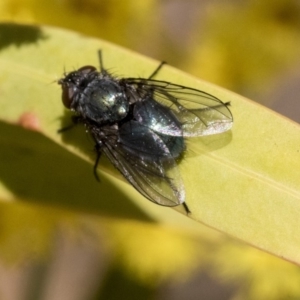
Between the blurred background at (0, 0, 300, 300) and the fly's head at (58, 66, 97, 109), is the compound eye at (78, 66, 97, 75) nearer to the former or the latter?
the fly's head at (58, 66, 97, 109)

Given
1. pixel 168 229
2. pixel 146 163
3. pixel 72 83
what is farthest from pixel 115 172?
pixel 168 229

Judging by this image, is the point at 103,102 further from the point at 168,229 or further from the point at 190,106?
the point at 168,229

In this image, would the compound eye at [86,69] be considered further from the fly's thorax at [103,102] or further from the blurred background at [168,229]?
the blurred background at [168,229]

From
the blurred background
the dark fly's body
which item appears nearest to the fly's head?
the dark fly's body

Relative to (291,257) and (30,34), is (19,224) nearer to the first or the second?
(30,34)

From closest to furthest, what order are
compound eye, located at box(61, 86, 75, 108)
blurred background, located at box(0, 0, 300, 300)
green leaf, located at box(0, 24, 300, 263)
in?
green leaf, located at box(0, 24, 300, 263) < compound eye, located at box(61, 86, 75, 108) < blurred background, located at box(0, 0, 300, 300)

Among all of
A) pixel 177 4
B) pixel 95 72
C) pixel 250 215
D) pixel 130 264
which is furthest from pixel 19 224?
pixel 177 4

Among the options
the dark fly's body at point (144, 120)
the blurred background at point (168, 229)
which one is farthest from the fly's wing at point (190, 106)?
the blurred background at point (168, 229)
